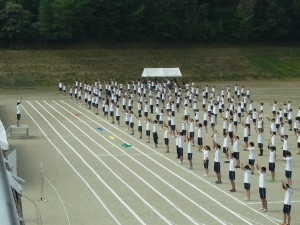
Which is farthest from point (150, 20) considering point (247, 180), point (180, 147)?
Result: point (247, 180)

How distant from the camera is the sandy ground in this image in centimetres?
1094

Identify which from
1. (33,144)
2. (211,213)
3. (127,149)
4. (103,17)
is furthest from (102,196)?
(103,17)

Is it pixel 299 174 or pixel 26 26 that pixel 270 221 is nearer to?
pixel 299 174

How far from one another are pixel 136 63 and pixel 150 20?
934 cm

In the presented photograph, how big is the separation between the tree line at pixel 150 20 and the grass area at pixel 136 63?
9.70 ft

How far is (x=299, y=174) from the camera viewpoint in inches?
579

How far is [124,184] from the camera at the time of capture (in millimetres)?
13500

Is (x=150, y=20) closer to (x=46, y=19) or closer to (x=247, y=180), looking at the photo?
(x=46, y=19)

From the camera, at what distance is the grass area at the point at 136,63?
139ft

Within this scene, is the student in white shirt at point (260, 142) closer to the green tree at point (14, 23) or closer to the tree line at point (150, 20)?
the tree line at point (150, 20)

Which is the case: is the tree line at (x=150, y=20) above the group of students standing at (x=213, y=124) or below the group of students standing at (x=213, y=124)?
above

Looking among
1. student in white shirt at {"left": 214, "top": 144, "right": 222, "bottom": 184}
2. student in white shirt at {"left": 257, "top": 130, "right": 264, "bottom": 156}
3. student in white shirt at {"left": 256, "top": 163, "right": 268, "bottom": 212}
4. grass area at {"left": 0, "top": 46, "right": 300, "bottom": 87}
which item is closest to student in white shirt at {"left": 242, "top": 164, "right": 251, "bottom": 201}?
student in white shirt at {"left": 256, "top": 163, "right": 268, "bottom": 212}

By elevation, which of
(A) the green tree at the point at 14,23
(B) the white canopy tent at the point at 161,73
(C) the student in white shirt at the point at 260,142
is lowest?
(C) the student in white shirt at the point at 260,142

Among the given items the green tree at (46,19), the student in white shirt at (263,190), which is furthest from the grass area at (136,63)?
the student in white shirt at (263,190)
